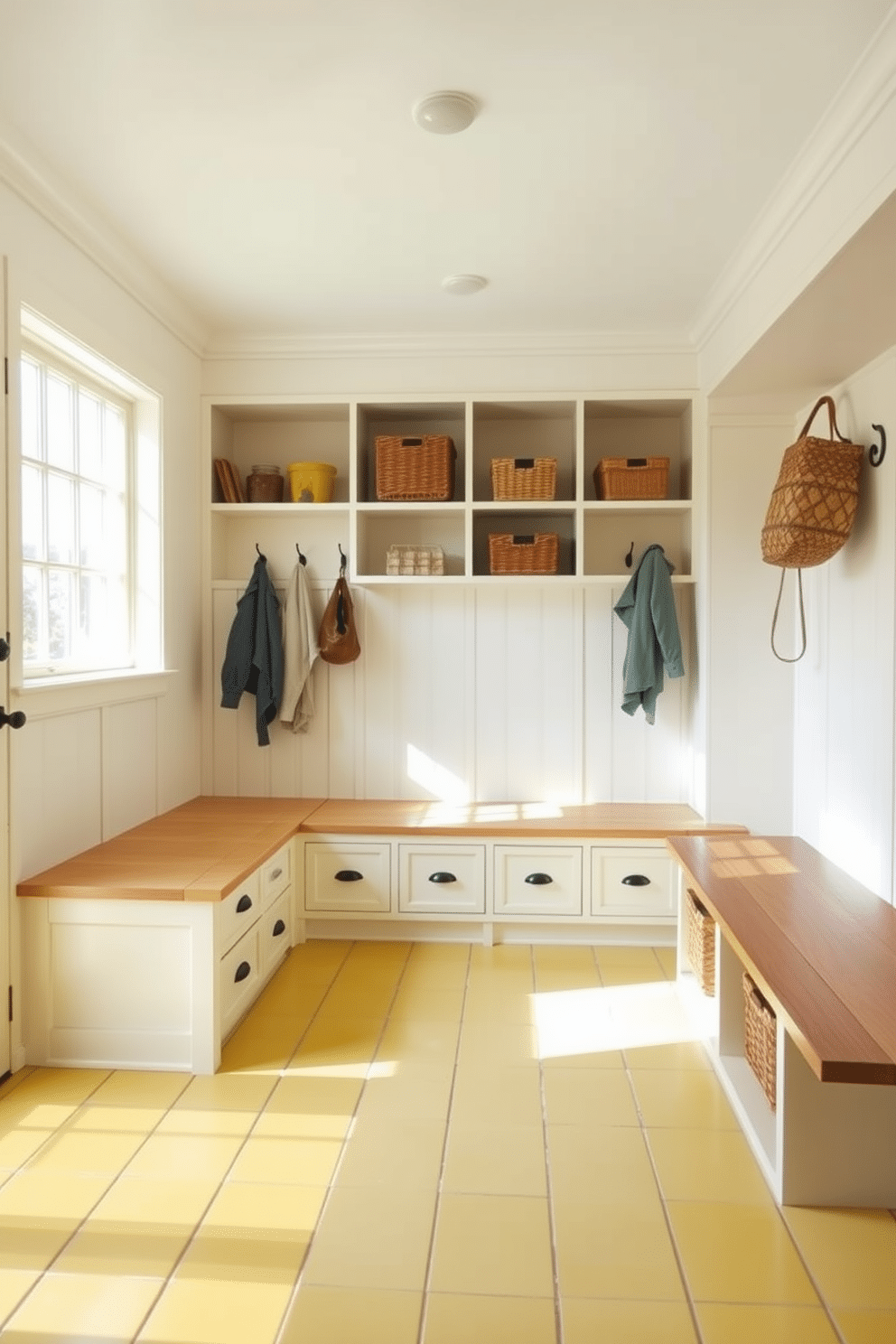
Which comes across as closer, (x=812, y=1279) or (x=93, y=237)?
(x=812, y=1279)

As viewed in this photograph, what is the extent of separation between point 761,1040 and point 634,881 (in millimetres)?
1339

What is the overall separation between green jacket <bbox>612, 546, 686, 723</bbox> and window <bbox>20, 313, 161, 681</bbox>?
6.31ft

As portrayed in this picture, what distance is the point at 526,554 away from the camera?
3.98 metres

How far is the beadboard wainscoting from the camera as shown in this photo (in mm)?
4168

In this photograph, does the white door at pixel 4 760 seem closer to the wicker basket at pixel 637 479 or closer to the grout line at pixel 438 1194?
the grout line at pixel 438 1194

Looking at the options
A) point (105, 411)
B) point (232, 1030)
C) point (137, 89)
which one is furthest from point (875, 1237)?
point (105, 411)

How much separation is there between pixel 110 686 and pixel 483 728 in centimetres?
167

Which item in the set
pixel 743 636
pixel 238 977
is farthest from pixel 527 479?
pixel 238 977

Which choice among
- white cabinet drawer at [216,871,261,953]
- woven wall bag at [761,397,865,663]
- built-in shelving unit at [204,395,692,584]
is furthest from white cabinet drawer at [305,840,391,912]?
woven wall bag at [761,397,865,663]

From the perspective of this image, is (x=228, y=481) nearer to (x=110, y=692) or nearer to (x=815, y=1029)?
(x=110, y=692)

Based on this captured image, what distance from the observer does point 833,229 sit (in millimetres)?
2303

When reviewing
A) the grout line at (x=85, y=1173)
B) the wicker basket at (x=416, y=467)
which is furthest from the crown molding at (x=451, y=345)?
the grout line at (x=85, y=1173)

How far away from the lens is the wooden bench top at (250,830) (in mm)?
2699

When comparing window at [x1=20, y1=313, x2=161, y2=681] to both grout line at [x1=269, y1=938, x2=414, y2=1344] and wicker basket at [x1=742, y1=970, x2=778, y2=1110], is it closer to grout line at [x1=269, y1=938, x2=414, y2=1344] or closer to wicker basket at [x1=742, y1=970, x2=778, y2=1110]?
grout line at [x1=269, y1=938, x2=414, y2=1344]
